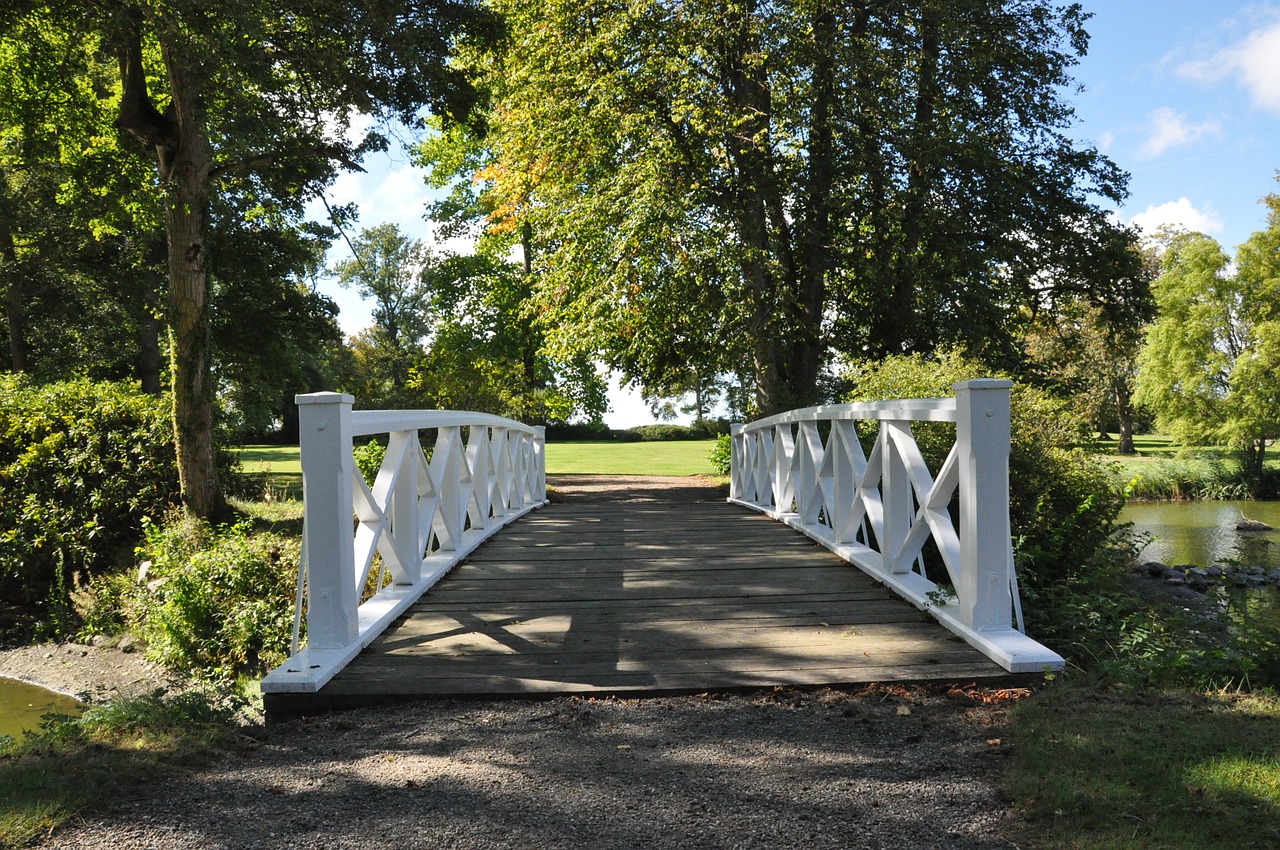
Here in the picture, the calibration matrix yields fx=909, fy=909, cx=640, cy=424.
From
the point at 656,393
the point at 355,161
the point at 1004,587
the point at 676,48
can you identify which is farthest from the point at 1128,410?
the point at 1004,587

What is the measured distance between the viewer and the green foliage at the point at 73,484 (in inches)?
427

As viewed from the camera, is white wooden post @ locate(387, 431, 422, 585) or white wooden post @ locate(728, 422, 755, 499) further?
white wooden post @ locate(728, 422, 755, 499)

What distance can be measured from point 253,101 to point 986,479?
9714 millimetres

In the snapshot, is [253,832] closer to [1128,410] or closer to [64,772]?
[64,772]

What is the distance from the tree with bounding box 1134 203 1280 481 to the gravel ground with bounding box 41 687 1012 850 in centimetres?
3044

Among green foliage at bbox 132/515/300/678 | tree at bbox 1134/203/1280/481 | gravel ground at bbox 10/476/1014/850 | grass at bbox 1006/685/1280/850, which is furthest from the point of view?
tree at bbox 1134/203/1280/481

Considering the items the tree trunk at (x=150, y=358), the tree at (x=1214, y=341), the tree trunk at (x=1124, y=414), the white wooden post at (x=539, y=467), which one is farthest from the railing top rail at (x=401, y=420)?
the tree trunk at (x=1124, y=414)

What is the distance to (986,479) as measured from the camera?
395cm

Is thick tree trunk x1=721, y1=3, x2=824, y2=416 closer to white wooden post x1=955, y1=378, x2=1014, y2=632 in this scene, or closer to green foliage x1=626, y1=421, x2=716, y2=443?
white wooden post x1=955, y1=378, x2=1014, y2=632

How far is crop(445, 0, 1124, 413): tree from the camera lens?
13969 millimetres

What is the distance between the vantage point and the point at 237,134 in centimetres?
971

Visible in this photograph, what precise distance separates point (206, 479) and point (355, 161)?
14.1 ft

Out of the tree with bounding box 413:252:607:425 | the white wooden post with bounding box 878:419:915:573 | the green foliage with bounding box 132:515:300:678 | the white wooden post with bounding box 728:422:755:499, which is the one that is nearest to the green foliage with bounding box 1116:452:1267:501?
the tree with bounding box 413:252:607:425

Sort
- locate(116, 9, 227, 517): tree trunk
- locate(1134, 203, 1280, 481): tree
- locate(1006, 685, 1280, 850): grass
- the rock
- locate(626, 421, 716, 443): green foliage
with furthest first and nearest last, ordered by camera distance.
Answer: locate(626, 421, 716, 443): green foliage, locate(1134, 203, 1280, 481): tree, the rock, locate(116, 9, 227, 517): tree trunk, locate(1006, 685, 1280, 850): grass
